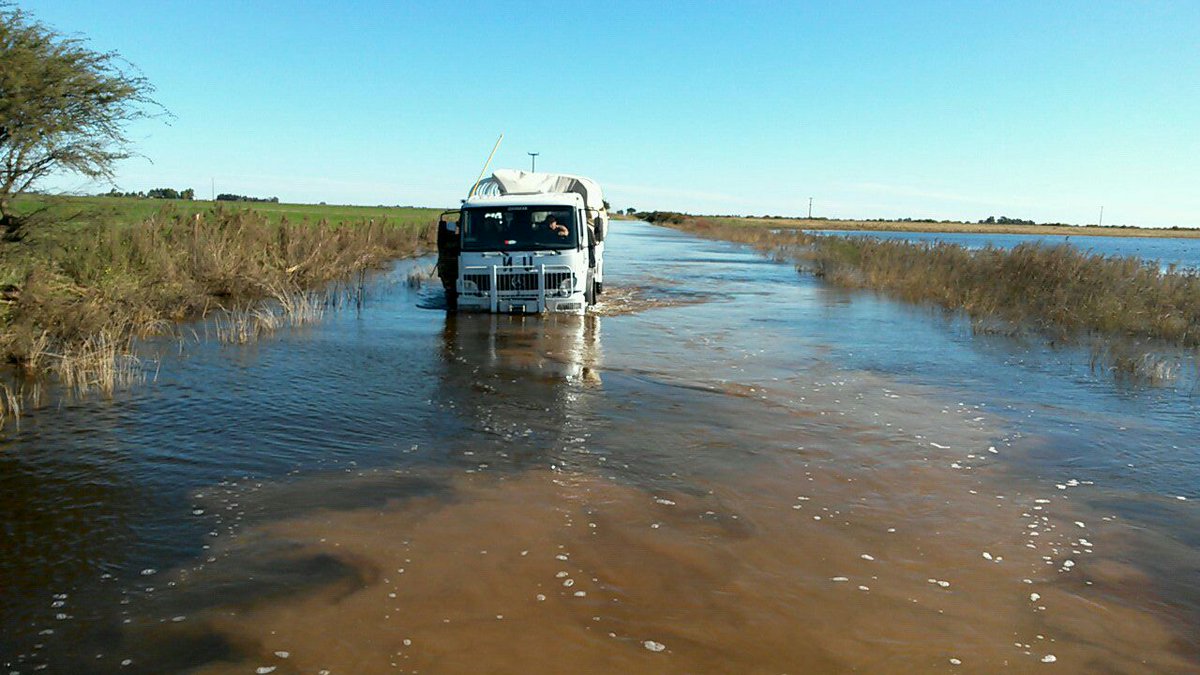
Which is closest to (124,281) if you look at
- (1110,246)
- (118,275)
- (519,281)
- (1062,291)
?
(118,275)

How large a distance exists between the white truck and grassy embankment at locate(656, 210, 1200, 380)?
8609 mm

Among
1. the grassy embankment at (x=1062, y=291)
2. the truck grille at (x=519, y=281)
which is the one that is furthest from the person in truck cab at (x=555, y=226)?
the grassy embankment at (x=1062, y=291)

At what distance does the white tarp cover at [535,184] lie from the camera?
19266mm

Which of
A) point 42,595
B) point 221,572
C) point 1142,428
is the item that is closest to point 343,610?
point 221,572

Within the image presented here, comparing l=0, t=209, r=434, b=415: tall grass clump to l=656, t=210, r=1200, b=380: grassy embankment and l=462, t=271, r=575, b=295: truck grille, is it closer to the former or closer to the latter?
l=462, t=271, r=575, b=295: truck grille

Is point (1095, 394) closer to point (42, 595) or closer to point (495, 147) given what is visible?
point (42, 595)

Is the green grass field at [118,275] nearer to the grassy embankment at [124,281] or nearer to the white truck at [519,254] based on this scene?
the grassy embankment at [124,281]

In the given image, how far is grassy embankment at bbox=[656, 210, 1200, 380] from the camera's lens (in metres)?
→ 15.4

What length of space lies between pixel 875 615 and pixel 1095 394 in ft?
26.5

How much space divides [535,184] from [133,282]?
9282 millimetres

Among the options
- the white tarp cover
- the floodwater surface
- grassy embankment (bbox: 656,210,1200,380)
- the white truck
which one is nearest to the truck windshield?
the white truck

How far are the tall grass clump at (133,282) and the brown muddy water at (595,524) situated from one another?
4.73 ft

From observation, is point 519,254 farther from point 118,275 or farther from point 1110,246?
point 1110,246

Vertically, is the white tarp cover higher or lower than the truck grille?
higher
